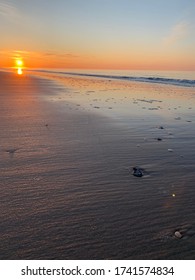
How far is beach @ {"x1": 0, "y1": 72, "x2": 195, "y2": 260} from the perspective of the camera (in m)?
2.92

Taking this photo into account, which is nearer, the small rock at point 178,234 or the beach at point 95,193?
the beach at point 95,193

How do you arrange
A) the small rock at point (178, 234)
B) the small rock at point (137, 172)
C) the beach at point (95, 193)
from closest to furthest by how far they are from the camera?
the beach at point (95, 193)
the small rock at point (178, 234)
the small rock at point (137, 172)

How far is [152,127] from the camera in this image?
8406mm

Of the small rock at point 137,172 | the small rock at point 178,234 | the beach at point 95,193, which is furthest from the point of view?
the small rock at point 137,172

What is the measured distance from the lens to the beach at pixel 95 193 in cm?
292

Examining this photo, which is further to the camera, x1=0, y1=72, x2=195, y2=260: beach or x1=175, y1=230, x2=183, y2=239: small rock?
x1=175, y1=230, x2=183, y2=239: small rock

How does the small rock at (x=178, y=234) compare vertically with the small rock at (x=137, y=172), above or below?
below

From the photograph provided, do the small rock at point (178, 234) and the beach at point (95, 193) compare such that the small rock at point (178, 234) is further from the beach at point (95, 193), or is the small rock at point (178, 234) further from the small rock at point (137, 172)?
the small rock at point (137, 172)

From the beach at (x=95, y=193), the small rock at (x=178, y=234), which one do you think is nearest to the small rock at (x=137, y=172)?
the beach at (x=95, y=193)

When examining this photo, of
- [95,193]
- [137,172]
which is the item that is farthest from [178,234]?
[137,172]

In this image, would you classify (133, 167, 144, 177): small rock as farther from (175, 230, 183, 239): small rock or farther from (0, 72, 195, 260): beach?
(175, 230, 183, 239): small rock

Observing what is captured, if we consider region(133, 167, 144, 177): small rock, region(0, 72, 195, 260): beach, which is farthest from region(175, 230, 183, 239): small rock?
region(133, 167, 144, 177): small rock
